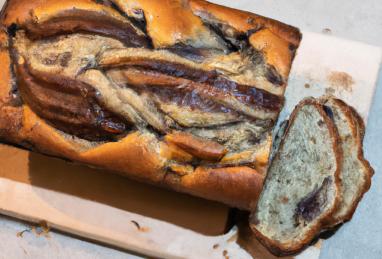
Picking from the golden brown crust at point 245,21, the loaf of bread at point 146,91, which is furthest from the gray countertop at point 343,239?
the golden brown crust at point 245,21

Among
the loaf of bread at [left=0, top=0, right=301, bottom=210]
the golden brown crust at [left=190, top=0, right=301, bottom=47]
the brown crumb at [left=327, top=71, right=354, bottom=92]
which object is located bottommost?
the loaf of bread at [left=0, top=0, right=301, bottom=210]

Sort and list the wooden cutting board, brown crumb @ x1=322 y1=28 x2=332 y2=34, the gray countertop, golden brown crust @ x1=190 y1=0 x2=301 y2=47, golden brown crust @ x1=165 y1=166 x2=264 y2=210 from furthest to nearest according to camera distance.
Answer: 1. brown crumb @ x1=322 y1=28 x2=332 y2=34
2. the gray countertop
3. the wooden cutting board
4. golden brown crust @ x1=190 y1=0 x2=301 y2=47
5. golden brown crust @ x1=165 y1=166 x2=264 y2=210

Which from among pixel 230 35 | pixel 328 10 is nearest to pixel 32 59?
pixel 230 35

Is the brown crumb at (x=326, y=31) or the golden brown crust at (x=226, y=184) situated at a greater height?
the brown crumb at (x=326, y=31)

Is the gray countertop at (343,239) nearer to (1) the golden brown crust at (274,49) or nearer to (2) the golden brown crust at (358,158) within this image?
(2) the golden brown crust at (358,158)

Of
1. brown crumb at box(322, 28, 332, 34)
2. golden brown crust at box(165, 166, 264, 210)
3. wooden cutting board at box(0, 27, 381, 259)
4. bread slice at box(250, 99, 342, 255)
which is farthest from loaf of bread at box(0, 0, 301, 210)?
brown crumb at box(322, 28, 332, 34)

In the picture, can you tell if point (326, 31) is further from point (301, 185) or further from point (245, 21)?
point (301, 185)

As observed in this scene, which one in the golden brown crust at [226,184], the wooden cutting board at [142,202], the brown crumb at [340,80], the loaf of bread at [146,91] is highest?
the brown crumb at [340,80]

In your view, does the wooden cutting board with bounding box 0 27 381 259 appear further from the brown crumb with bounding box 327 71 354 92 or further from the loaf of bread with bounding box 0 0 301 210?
the loaf of bread with bounding box 0 0 301 210
